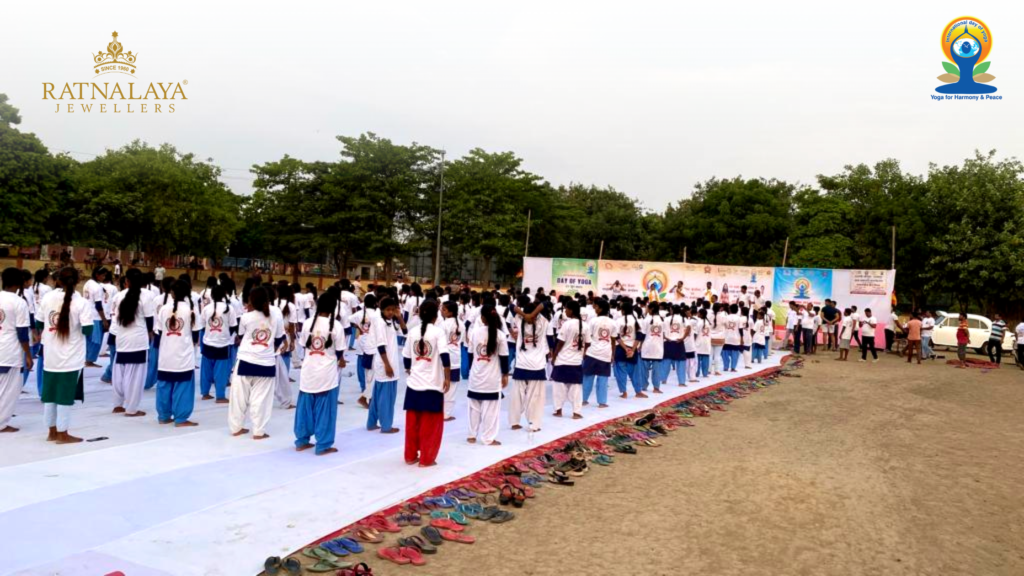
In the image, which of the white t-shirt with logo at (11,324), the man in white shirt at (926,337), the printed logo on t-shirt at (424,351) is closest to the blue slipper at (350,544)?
the printed logo on t-shirt at (424,351)

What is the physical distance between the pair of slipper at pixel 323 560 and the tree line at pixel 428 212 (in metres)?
29.7

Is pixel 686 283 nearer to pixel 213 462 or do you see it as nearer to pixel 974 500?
pixel 974 500

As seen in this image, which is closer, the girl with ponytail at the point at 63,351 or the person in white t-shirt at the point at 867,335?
the girl with ponytail at the point at 63,351

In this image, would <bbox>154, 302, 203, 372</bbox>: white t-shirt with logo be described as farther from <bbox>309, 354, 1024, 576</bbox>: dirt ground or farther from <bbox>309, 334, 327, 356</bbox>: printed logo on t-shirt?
<bbox>309, 354, 1024, 576</bbox>: dirt ground

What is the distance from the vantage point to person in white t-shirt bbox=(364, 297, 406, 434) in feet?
23.3

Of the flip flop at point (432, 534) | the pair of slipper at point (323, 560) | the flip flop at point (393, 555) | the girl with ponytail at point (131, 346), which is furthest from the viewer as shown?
the girl with ponytail at point (131, 346)

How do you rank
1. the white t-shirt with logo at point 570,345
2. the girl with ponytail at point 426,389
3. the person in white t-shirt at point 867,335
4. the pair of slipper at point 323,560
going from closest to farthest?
the pair of slipper at point 323,560
the girl with ponytail at point 426,389
the white t-shirt with logo at point 570,345
the person in white t-shirt at point 867,335

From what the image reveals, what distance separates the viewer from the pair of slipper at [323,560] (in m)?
4.06

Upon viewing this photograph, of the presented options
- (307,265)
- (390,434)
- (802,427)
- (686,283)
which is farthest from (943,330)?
(307,265)

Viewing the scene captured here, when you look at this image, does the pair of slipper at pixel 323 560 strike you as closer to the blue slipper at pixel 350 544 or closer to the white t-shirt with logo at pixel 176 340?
the blue slipper at pixel 350 544

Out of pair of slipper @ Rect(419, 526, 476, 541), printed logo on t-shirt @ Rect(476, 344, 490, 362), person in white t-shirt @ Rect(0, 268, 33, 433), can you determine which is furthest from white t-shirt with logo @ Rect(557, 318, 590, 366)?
person in white t-shirt @ Rect(0, 268, 33, 433)

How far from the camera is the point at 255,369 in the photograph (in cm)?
675

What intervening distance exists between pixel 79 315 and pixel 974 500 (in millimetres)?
8313

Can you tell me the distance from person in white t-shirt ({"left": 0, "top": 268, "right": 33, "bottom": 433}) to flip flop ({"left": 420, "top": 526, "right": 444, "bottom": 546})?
442cm
